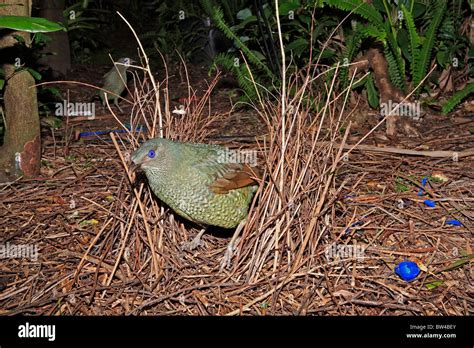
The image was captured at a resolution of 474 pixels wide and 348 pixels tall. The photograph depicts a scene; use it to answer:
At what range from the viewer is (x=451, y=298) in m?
3.09

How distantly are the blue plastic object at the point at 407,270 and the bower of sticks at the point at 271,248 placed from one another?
0.03 m

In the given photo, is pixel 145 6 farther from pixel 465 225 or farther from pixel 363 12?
pixel 465 225

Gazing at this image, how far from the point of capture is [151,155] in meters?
3.11

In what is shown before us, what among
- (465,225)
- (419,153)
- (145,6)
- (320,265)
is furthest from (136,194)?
(145,6)

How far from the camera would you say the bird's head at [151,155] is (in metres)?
3.09

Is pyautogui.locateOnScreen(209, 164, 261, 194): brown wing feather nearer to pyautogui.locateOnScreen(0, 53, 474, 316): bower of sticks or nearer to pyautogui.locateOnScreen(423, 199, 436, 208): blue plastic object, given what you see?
pyautogui.locateOnScreen(0, 53, 474, 316): bower of sticks

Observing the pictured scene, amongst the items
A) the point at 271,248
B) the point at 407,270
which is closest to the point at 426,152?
the point at 407,270

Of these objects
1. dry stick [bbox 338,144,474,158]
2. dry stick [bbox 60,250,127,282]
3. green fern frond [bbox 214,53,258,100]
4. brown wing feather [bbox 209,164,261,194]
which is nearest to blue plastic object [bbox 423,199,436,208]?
dry stick [bbox 338,144,474,158]

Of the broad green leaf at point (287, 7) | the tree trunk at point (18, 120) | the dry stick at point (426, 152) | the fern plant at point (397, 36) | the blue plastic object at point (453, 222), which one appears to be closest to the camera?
the blue plastic object at point (453, 222)

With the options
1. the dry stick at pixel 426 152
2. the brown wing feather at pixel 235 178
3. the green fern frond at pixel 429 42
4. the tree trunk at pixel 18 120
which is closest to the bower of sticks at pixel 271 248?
the brown wing feather at pixel 235 178

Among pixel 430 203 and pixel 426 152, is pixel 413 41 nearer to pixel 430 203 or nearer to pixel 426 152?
pixel 426 152

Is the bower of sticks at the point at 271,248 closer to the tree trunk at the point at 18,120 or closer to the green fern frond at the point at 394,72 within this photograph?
the tree trunk at the point at 18,120

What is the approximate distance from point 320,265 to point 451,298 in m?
0.73

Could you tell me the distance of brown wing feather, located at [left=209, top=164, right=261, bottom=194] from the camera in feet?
11.2
